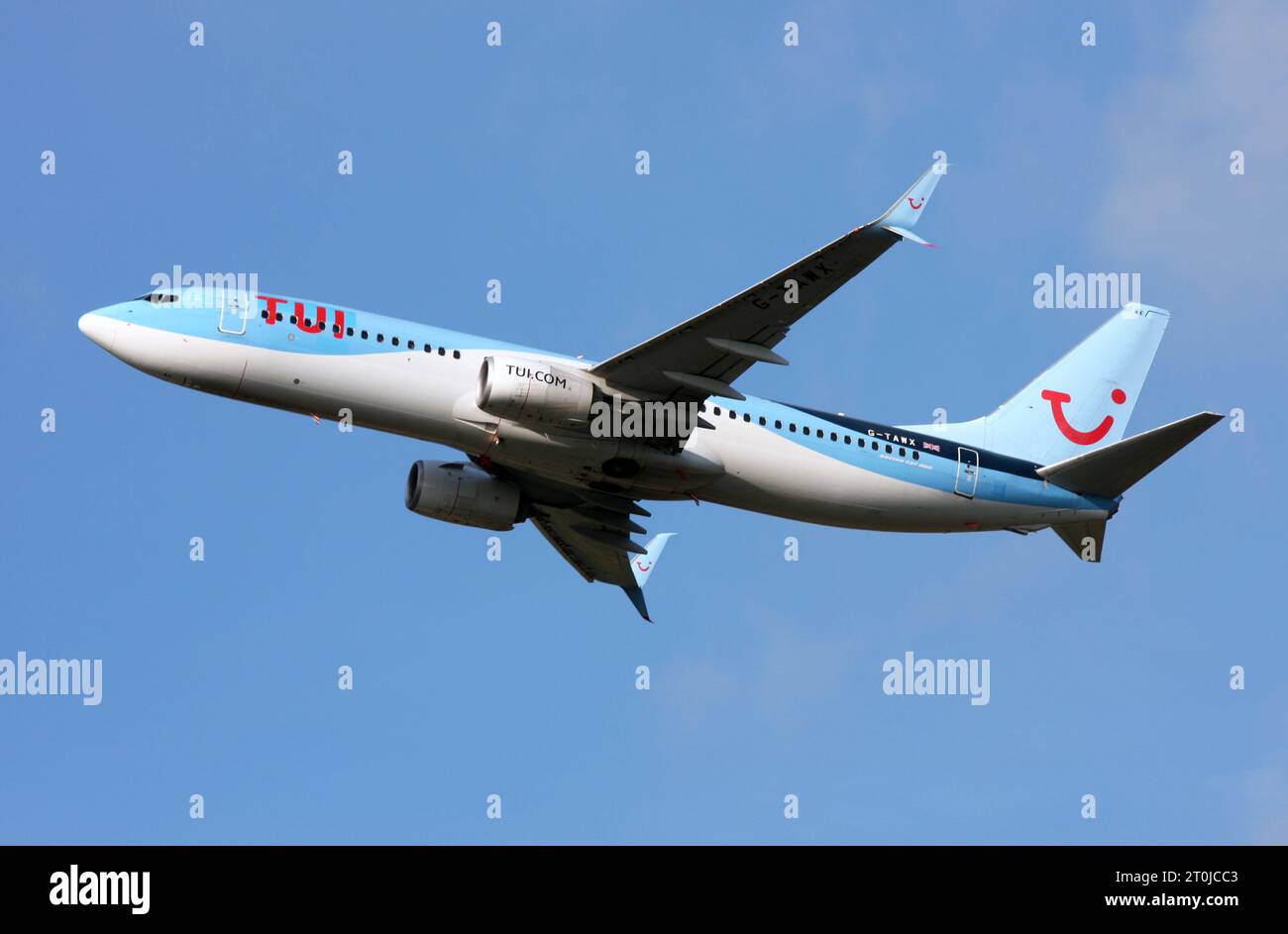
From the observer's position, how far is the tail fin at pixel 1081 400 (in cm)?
5031

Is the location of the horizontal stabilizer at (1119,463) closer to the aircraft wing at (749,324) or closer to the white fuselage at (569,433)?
the white fuselage at (569,433)

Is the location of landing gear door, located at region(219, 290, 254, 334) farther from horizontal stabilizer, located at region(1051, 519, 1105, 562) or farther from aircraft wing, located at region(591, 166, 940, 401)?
horizontal stabilizer, located at region(1051, 519, 1105, 562)

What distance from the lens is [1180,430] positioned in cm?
4441

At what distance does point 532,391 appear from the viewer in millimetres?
42031

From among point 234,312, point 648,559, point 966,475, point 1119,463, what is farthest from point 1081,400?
point 234,312

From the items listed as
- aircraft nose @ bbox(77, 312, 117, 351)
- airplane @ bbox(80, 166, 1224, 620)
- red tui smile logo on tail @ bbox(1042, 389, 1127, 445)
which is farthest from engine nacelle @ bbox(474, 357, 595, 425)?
red tui smile logo on tail @ bbox(1042, 389, 1127, 445)

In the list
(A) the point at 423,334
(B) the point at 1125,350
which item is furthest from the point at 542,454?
(B) the point at 1125,350

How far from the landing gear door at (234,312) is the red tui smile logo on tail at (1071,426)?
2465cm

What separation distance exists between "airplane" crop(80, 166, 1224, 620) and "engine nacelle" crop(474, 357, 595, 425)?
5 centimetres

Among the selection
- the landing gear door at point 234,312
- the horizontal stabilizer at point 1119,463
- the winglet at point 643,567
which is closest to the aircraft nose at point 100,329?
the landing gear door at point 234,312

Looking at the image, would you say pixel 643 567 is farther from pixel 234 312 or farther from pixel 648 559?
pixel 234 312

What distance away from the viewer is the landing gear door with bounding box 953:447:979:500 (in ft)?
157

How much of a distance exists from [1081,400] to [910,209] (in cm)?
1683

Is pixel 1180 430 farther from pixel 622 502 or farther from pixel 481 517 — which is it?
pixel 481 517
